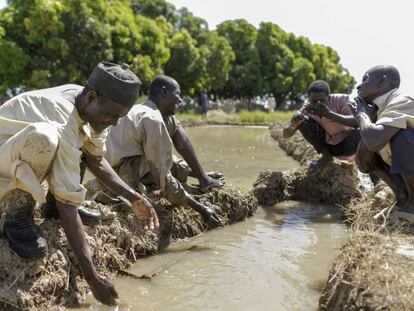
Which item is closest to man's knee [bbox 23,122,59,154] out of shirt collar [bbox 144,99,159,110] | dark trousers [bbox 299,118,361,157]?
shirt collar [bbox 144,99,159,110]

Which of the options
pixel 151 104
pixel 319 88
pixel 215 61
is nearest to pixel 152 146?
pixel 151 104

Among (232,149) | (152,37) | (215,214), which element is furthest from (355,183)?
(152,37)

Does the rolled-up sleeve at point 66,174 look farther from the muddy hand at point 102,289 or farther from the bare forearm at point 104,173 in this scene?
the bare forearm at point 104,173

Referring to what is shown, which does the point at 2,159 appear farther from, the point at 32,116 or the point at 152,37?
the point at 152,37

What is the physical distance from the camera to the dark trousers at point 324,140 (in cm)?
610

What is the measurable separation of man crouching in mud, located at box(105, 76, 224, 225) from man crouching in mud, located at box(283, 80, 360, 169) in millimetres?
1899

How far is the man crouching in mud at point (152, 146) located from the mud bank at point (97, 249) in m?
0.21

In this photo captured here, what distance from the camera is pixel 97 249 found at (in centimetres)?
342

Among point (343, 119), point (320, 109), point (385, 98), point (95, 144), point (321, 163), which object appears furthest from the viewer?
point (321, 163)

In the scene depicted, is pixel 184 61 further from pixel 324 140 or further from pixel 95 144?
pixel 95 144

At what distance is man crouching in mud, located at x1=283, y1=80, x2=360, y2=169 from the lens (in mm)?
5926

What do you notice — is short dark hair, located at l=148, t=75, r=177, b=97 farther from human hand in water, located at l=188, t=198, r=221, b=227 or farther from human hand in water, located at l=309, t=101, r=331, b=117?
human hand in water, located at l=309, t=101, r=331, b=117

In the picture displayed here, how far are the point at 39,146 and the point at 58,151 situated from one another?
4.1 inches

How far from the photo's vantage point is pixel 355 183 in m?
6.29
